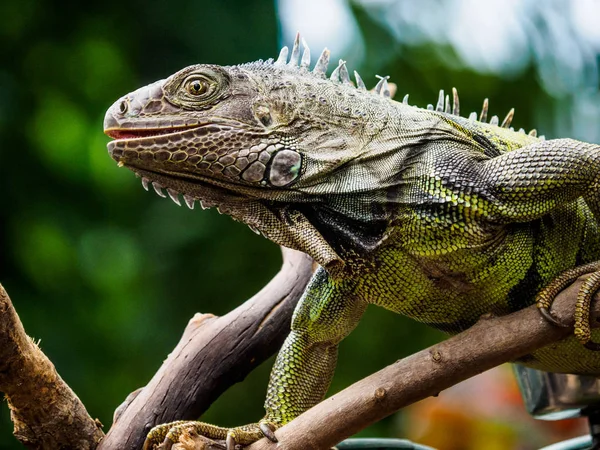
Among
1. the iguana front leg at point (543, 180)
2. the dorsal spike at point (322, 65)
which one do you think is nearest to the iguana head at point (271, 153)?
the dorsal spike at point (322, 65)

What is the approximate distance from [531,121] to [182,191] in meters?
5.60

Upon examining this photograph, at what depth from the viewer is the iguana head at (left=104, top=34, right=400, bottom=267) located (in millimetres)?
2857

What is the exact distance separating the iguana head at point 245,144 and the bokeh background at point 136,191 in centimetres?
403

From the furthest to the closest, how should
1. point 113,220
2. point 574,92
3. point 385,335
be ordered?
point 385,335 → point 113,220 → point 574,92

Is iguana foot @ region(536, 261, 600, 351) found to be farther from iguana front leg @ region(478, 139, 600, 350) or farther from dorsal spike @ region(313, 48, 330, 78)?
dorsal spike @ region(313, 48, 330, 78)

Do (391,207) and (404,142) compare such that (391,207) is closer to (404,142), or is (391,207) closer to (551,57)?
(404,142)

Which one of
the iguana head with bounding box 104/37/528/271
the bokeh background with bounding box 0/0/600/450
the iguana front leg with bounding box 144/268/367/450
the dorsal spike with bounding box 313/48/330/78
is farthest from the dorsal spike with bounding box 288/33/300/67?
the bokeh background with bounding box 0/0/600/450

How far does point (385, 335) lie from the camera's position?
26.4ft

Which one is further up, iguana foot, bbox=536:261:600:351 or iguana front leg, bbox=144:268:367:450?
iguana foot, bbox=536:261:600:351

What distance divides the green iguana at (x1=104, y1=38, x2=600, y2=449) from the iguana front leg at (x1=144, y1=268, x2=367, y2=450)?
0.70 ft

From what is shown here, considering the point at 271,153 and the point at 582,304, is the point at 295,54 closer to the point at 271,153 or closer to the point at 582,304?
the point at 271,153

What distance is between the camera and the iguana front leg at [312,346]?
133 inches

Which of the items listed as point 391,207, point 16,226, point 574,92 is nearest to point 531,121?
point 574,92

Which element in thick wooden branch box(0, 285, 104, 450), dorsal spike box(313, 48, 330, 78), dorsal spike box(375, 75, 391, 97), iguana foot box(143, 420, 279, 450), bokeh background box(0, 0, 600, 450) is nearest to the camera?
thick wooden branch box(0, 285, 104, 450)
